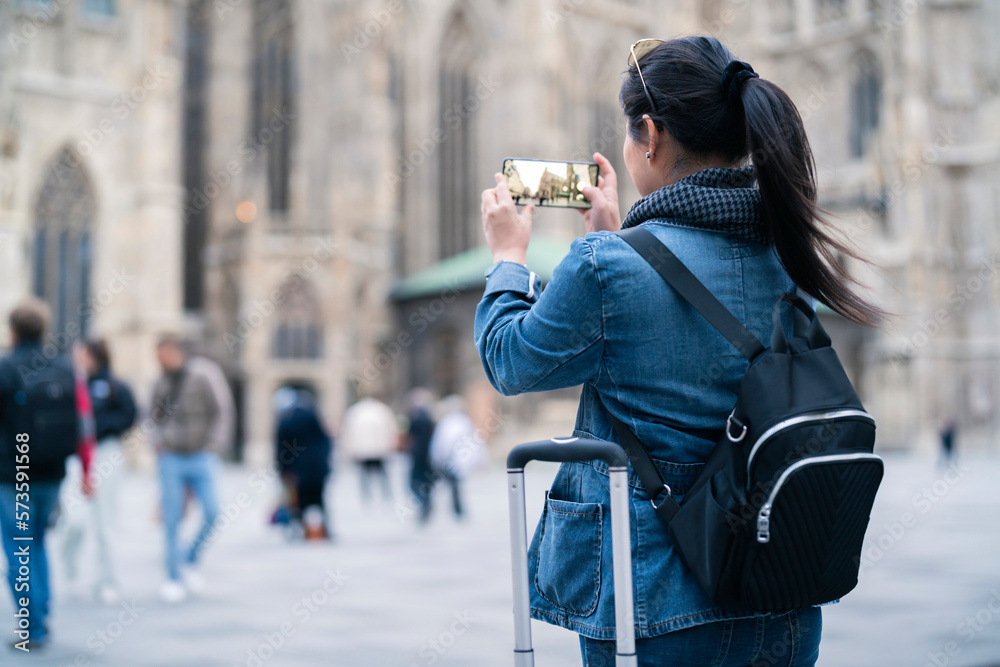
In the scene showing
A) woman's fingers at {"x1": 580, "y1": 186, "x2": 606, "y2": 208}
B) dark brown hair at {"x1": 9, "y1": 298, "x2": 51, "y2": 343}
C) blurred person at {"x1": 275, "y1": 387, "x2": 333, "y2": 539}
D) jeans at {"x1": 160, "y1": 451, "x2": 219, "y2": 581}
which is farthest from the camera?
blurred person at {"x1": 275, "y1": 387, "x2": 333, "y2": 539}

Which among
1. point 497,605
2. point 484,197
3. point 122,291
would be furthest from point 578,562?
point 122,291

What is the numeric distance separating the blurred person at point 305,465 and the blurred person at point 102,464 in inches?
123

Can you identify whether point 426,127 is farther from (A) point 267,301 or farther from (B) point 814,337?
(B) point 814,337

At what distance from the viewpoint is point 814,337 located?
1.45 m

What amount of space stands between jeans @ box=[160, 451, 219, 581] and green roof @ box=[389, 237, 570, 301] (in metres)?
16.8

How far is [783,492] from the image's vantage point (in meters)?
1.30

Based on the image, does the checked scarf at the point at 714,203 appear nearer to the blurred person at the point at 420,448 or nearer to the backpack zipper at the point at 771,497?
the backpack zipper at the point at 771,497

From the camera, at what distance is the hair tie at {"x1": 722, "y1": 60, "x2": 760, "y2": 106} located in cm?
150

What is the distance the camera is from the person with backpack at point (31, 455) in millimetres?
4871

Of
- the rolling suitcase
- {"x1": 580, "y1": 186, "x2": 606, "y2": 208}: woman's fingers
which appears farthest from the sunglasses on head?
the rolling suitcase

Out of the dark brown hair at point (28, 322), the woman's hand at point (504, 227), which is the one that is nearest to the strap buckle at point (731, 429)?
the woman's hand at point (504, 227)

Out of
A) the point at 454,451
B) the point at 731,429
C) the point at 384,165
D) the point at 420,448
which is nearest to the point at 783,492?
the point at 731,429

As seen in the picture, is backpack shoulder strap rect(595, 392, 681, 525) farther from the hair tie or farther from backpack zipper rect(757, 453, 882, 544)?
the hair tie

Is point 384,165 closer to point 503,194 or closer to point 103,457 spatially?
point 103,457
